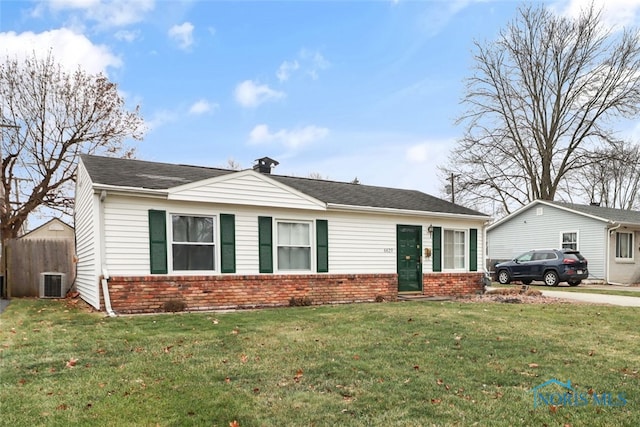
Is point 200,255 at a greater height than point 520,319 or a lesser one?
greater

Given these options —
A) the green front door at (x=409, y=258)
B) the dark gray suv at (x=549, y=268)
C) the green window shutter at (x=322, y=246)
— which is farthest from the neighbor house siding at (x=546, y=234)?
the green window shutter at (x=322, y=246)

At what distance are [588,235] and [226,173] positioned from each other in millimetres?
18439

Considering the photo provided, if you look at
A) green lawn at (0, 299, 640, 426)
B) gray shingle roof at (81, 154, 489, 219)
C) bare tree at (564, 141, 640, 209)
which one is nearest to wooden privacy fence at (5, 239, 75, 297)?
gray shingle roof at (81, 154, 489, 219)

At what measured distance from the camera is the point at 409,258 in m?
13.0

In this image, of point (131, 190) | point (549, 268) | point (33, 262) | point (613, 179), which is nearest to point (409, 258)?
point (131, 190)

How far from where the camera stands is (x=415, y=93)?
587 inches

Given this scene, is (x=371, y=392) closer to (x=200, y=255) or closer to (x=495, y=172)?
(x=200, y=255)

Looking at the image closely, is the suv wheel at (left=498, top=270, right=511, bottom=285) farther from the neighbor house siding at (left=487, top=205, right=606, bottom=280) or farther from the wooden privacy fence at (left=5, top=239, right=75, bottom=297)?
the wooden privacy fence at (left=5, top=239, right=75, bottom=297)

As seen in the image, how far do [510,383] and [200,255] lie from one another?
7.40 metres

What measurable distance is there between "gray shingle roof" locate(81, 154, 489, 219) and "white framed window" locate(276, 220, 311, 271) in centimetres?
102

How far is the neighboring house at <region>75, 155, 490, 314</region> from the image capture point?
359 inches

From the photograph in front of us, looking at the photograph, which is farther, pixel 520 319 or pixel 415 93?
pixel 415 93

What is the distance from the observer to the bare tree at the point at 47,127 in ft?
63.8

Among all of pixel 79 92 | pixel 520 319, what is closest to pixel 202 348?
pixel 520 319
